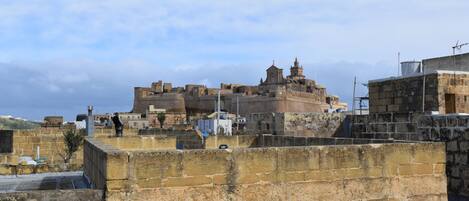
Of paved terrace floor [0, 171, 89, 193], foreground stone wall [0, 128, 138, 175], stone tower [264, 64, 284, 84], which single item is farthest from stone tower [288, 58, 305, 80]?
paved terrace floor [0, 171, 89, 193]

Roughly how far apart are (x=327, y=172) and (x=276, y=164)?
2.47ft

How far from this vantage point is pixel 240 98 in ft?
269

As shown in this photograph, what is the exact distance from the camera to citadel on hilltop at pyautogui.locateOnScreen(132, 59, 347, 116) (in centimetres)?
7594

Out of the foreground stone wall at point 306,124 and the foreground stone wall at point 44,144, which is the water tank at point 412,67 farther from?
the foreground stone wall at point 44,144

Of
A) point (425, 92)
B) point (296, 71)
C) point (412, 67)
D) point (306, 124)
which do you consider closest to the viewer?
point (425, 92)

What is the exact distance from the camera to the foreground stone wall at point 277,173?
19.2 ft

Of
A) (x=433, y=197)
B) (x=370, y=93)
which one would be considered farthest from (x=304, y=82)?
(x=433, y=197)

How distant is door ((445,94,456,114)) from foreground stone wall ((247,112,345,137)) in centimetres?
391

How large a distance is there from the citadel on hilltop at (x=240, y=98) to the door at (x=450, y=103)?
52.9 m

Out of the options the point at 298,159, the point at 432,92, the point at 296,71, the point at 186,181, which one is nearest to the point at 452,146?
the point at 432,92

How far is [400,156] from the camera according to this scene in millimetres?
7301

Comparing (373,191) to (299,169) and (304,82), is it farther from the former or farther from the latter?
(304,82)

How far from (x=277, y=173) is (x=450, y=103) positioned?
9.17 m

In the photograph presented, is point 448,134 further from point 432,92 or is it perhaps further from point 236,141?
point 236,141
